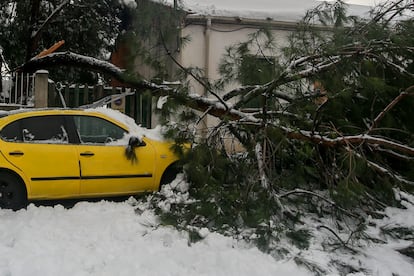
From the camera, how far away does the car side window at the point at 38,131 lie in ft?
21.1

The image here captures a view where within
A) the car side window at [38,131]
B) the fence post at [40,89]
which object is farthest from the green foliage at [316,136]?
the fence post at [40,89]

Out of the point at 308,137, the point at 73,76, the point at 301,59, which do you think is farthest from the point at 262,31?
the point at 73,76

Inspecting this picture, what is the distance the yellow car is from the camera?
6.26 metres

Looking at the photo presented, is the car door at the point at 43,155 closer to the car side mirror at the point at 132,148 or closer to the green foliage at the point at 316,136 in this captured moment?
the car side mirror at the point at 132,148

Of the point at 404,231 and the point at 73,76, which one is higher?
the point at 73,76

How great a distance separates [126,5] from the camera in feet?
46.5

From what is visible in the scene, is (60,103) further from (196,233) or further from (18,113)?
(196,233)

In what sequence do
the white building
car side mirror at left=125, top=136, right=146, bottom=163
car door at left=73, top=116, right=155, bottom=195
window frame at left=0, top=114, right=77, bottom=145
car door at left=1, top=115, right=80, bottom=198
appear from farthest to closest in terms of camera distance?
the white building < car side mirror at left=125, top=136, right=146, bottom=163 < car door at left=73, top=116, right=155, bottom=195 < window frame at left=0, top=114, right=77, bottom=145 < car door at left=1, top=115, right=80, bottom=198

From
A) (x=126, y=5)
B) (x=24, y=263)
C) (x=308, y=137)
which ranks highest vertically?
(x=126, y=5)

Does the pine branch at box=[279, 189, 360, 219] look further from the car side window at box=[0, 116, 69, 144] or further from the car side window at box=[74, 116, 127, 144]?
the car side window at box=[0, 116, 69, 144]

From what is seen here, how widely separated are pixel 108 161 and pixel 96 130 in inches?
22.4

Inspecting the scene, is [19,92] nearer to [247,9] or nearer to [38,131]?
[38,131]

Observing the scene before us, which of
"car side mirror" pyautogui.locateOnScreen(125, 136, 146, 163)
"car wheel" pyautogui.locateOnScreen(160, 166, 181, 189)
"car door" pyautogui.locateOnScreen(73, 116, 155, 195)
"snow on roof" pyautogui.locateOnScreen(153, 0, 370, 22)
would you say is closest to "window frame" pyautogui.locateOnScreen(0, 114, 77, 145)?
"car door" pyautogui.locateOnScreen(73, 116, 155, 195)

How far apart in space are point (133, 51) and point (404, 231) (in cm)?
443
